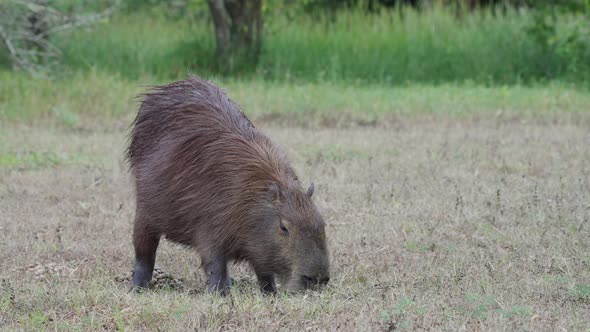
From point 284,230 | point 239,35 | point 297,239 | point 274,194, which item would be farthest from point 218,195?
point 239,35

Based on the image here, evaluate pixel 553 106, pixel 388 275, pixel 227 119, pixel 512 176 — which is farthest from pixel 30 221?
pixel 553 106

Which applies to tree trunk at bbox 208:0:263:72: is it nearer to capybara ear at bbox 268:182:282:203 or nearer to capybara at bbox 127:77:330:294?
capybara at bbox 127:77:330:294

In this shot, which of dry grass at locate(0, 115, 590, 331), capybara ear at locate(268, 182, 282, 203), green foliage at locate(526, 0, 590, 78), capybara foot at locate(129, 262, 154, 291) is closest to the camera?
dry grass at locate(0, 115, 590, 331)

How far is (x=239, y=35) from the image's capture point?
15703mm

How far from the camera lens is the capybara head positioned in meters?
4.88

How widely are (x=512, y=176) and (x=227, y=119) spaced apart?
377 centimetres

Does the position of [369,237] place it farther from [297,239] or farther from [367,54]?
[367,54]

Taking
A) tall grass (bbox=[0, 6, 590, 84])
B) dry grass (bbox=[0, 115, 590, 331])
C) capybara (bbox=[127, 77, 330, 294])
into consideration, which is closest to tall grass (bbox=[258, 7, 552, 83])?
tall grass (bbox=[0, 6, 590, 84])

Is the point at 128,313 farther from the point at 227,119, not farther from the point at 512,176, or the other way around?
the point at 512,176

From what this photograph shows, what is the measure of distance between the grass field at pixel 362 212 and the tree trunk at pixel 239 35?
5.56 ft

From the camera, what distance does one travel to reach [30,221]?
23.0 feet

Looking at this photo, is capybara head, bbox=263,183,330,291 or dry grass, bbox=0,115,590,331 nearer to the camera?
dry grass, bbox=0,115,590,331

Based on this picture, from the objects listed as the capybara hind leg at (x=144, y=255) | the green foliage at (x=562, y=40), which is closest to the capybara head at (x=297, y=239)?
the capybara hind leg at (x=144, y=255)

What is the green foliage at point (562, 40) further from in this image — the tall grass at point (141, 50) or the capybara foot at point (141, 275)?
the capybara foot at point (141, 275)
